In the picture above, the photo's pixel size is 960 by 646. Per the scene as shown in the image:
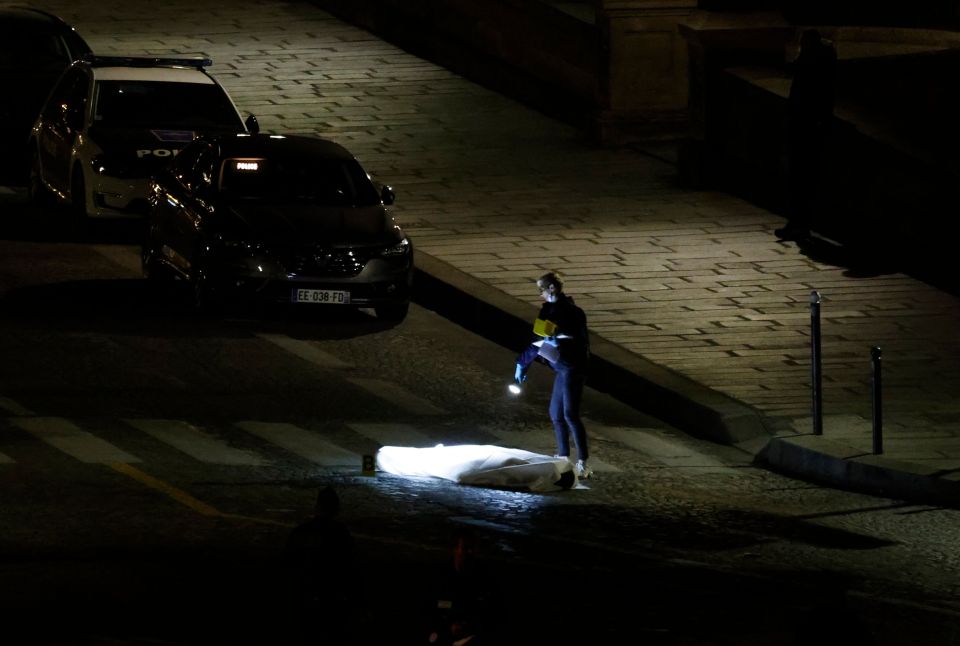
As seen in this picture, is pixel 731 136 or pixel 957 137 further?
pixel 731 136

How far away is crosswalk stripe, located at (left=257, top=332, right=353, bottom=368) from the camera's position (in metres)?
19.1

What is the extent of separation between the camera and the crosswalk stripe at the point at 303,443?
52.0 ft

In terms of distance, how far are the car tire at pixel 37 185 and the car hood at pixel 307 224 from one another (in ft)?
17.6

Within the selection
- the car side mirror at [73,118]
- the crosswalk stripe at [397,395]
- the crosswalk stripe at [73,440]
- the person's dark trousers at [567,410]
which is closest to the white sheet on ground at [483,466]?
the person's dark trousers at [567,410]

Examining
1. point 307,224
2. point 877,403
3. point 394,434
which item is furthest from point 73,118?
point 877,403

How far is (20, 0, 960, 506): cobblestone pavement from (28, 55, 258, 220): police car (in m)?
2.35

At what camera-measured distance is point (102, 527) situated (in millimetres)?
13617

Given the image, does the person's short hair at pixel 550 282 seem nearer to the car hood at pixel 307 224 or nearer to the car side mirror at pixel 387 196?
the car hood at pixel 307 224

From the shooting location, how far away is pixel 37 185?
84.4 ft

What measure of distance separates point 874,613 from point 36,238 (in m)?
13.8

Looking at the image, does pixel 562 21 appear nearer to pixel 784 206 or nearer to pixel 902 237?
pixel 784 206

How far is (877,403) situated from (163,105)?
1114 centimetres

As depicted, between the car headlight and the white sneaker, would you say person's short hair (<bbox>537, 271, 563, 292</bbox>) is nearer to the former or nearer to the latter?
the white sneaker

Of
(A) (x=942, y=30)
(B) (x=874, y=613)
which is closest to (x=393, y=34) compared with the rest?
(A) (x=942, y=30)
